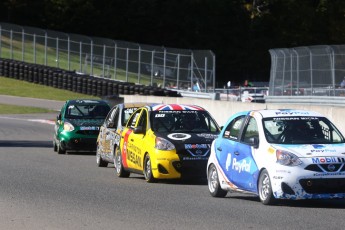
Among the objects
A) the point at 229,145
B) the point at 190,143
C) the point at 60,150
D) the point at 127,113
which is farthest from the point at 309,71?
the point at 229,145

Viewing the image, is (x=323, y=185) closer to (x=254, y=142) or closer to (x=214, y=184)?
(x=254, y=142)

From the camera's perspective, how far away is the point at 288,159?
42.9 ft

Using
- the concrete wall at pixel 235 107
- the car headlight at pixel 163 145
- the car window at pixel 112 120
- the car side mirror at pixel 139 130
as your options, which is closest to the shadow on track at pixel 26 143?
the concrete wall at pixel 235 107

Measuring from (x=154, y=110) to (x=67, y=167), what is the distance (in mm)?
3295

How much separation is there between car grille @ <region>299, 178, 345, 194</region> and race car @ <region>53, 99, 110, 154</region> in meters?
12.7

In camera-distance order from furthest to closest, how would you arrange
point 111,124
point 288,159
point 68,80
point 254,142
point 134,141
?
point 68,80 → point 111,124 → point 134,141 → point 254,142 → point 288,159

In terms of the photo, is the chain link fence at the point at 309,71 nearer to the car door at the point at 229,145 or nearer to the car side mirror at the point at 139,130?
the car side mirror at the point at 139,130

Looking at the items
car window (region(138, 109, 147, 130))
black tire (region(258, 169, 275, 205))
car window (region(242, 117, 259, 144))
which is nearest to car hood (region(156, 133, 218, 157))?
car window (region(138, 109, 147, 130))

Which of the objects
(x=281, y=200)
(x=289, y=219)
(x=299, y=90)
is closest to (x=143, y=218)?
(x=289, y=219)

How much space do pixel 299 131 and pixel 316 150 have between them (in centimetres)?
78

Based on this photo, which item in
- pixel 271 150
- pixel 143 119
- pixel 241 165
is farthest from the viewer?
pixel 143 119

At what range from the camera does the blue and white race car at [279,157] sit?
13.0 meters

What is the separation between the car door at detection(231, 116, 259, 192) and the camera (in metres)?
13.8

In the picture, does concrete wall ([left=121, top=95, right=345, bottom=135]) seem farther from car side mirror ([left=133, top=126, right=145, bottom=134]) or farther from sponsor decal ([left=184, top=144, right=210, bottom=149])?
car side mirror ([left=133, top=126, right=145, bottom=134])
